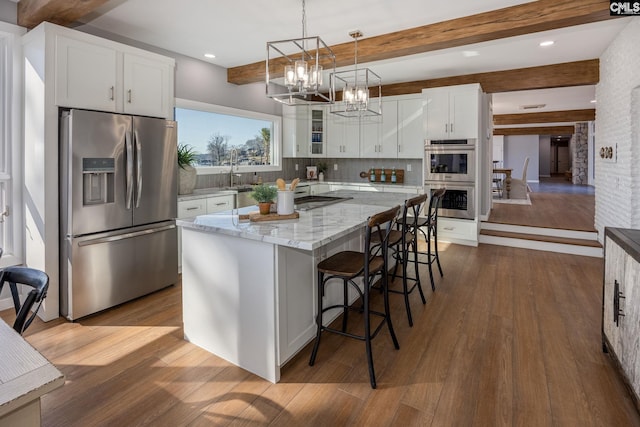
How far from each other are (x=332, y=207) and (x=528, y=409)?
2.00 m

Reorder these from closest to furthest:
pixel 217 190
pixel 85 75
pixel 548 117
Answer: pixel 85 75, pixel 217 190, pixel 548 117

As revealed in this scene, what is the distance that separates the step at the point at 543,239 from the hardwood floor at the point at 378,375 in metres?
2.01

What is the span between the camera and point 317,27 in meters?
3.71

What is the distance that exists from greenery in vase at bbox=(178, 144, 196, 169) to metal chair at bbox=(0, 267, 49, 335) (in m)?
2.87

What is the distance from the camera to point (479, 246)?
5.66m

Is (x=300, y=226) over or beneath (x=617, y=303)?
over

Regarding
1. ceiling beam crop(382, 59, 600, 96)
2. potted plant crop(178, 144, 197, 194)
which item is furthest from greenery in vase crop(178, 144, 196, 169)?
ceiling beam crop(382, 59, 600, 96)

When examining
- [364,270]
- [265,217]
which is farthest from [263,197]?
[364,270]

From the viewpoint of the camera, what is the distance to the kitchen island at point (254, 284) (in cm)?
215

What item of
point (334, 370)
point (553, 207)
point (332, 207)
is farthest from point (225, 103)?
point (553, 207)

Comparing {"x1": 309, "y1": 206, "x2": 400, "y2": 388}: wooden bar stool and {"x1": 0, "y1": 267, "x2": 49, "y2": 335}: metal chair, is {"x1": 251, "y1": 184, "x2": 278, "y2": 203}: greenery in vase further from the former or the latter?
{"x1": 0, "y1": 267, "x2": 49, "y2": 335}: metal chair

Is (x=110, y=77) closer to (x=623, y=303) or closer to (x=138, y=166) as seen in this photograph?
(x=138, y=166)

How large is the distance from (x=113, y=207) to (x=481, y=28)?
12.4 ft

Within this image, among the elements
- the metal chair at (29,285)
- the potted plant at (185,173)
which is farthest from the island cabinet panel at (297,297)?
the potted plant at (185,173)
